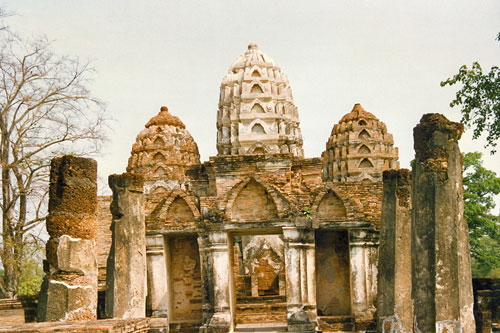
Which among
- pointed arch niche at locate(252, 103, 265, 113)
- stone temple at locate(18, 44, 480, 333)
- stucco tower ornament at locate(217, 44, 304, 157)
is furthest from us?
pointed arch niche at locate(252, 103, 265, 113)

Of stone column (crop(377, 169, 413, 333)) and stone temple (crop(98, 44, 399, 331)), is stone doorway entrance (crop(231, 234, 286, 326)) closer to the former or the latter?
stone temple (crop(98, 44, 399, 331))

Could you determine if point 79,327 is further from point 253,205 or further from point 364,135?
point 364,135

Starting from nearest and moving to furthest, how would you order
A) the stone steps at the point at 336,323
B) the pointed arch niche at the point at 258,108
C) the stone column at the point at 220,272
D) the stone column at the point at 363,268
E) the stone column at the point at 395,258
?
1. the stone column at the point at 395,258
2. the stone column at the point at 220,272
3. the stone column at the point at 363,268
4. the stone steps at the point at 336,323
5. the pointed arch niche at the point at 258,108

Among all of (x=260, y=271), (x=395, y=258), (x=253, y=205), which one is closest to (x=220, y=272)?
(x=253, y=205)

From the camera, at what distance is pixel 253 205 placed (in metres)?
14.2

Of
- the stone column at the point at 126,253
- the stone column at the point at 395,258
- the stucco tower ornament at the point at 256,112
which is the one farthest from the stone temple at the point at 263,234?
the stucco tower ornament at the point at 256,112

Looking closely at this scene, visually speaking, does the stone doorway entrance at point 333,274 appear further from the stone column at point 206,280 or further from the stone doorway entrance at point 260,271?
the stone doorway entrance at point 260,271

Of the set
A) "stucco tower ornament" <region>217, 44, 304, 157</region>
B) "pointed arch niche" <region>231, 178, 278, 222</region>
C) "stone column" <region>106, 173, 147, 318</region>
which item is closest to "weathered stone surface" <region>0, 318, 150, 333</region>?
"stone column" <region>106, 173, 147, 318</region>

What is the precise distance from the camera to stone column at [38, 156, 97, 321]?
29.5 feet

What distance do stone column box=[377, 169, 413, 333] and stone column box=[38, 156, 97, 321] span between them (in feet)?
15.2

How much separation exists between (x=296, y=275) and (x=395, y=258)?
329 cm

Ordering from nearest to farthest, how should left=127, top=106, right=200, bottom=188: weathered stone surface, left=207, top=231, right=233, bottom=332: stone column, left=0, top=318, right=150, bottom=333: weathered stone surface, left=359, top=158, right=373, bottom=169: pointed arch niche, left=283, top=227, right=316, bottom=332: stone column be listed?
left=0, top=318, right=150, bottom=333: weathered stone surface < left=283, top=227, right=316, bottom=332: stone column < left=207, top=231, right=233, bottom=332: stone column < left=359, top=158, right=373, bottom=169: pointed arch niche < left=127, top=106, right=200, bottom=188: weathered stone surface

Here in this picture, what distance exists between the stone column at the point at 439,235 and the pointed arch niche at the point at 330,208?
5.96 metres

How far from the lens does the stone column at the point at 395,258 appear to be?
1061 cm
